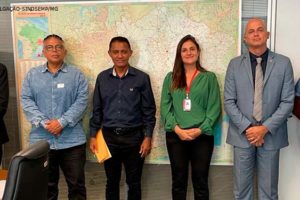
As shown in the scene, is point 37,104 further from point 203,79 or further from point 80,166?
point 203,79

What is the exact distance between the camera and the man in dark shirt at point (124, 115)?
276 centimetres

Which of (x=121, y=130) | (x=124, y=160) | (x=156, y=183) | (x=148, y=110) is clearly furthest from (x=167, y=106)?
(x=156, y=183)

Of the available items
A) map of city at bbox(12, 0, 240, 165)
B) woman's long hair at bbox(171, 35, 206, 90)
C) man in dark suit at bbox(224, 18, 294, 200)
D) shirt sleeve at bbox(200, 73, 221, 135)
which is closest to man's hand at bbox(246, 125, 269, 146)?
man in dark suit at bbox(224, 18, 294, 200)

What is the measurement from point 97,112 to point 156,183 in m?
0.87

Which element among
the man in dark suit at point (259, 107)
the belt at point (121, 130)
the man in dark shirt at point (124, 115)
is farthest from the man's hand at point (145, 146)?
the man in dark suit at point (259, 107)

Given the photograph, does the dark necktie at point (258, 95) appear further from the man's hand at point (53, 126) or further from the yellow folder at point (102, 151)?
the man's hand at point (53, 126)

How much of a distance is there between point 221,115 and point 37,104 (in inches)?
60.7

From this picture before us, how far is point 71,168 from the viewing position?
280 cm

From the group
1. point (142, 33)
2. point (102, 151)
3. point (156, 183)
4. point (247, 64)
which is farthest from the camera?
point (156, 183)

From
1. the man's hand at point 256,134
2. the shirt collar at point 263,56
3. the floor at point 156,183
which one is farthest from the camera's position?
the floor at point 156,183

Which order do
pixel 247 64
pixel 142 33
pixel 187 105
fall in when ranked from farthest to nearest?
pixel 142 33 → pixel 187 105 → pixel 247 64

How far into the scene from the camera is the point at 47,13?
10.0ft

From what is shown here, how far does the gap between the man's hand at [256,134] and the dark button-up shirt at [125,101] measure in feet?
2.55

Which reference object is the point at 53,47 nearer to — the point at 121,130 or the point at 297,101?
the point at 121,130
